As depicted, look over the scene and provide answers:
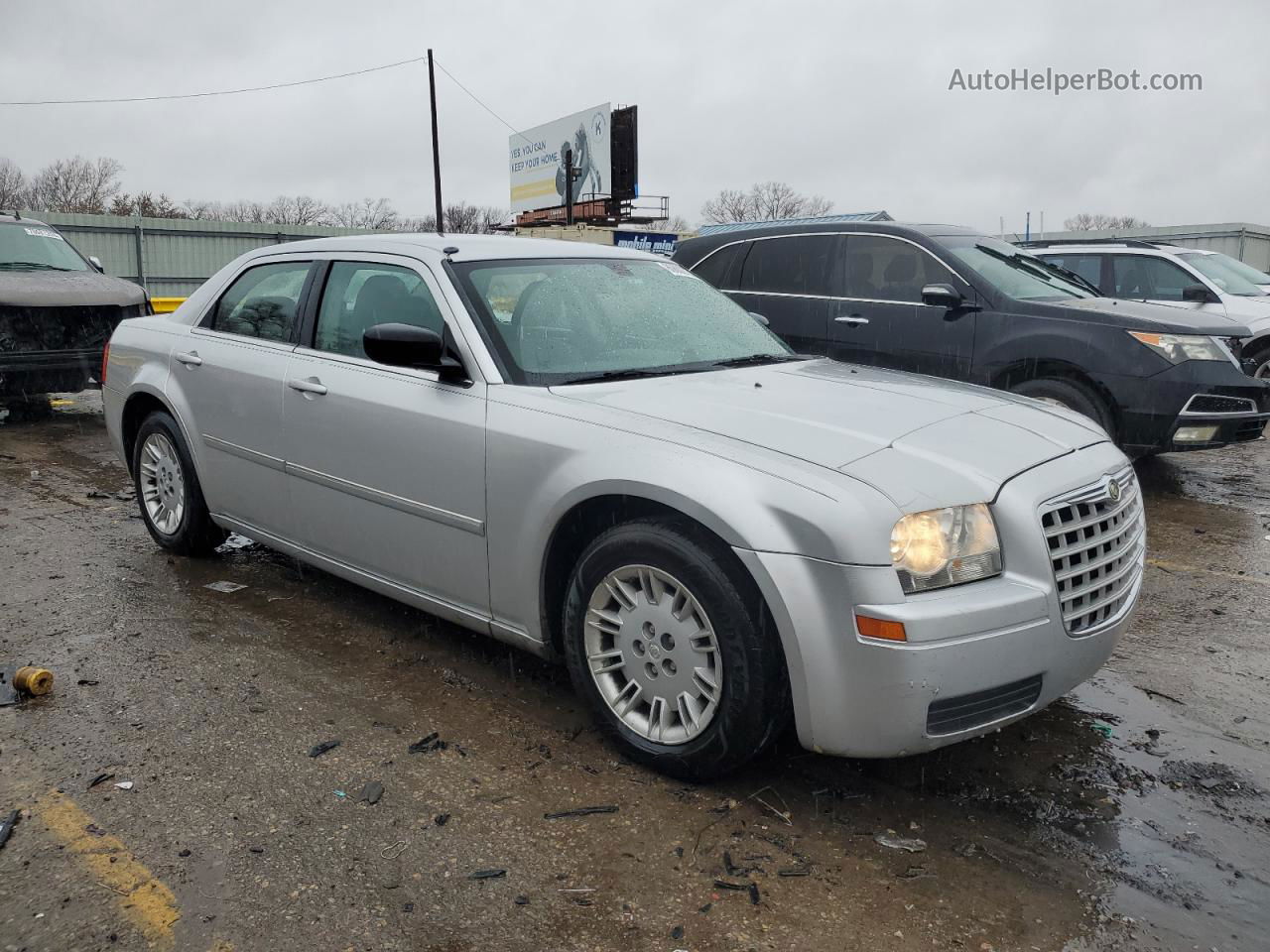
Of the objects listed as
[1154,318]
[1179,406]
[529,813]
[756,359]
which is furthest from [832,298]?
[529,813]

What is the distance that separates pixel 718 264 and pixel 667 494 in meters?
5.72

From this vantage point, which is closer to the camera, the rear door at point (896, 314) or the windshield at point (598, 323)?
the windshield at point (598, 323)

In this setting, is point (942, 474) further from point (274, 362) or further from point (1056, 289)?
point (1056, 289)

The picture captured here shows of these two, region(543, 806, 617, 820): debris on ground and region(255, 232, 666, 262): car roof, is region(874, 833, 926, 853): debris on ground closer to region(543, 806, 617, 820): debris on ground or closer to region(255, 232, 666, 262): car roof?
region(543, 806, 617, 820): debris on ground

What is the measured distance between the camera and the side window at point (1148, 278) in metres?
10.7

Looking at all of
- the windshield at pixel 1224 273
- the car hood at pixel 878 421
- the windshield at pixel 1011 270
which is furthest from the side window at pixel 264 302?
the windshield at pixel 1224 273

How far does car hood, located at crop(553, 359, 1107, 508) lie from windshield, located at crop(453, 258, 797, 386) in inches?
6.9

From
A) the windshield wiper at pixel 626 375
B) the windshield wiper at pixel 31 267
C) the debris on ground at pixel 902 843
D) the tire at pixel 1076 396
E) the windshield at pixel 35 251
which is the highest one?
the windshield at pixel 35 251

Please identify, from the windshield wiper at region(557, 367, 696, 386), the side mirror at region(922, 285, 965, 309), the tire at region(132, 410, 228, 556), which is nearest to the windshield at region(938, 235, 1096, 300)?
the side mirror at region(922, 285, 965, 309)

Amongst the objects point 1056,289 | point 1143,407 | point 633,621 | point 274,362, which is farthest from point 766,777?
point 1056,289

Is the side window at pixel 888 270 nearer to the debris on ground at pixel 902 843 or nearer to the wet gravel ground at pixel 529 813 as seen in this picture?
the wet gravel ground at pixel 529 813

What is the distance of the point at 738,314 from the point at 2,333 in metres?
7.80

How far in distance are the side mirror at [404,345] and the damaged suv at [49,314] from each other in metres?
7.48

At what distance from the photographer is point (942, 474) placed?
2975 millimetres
